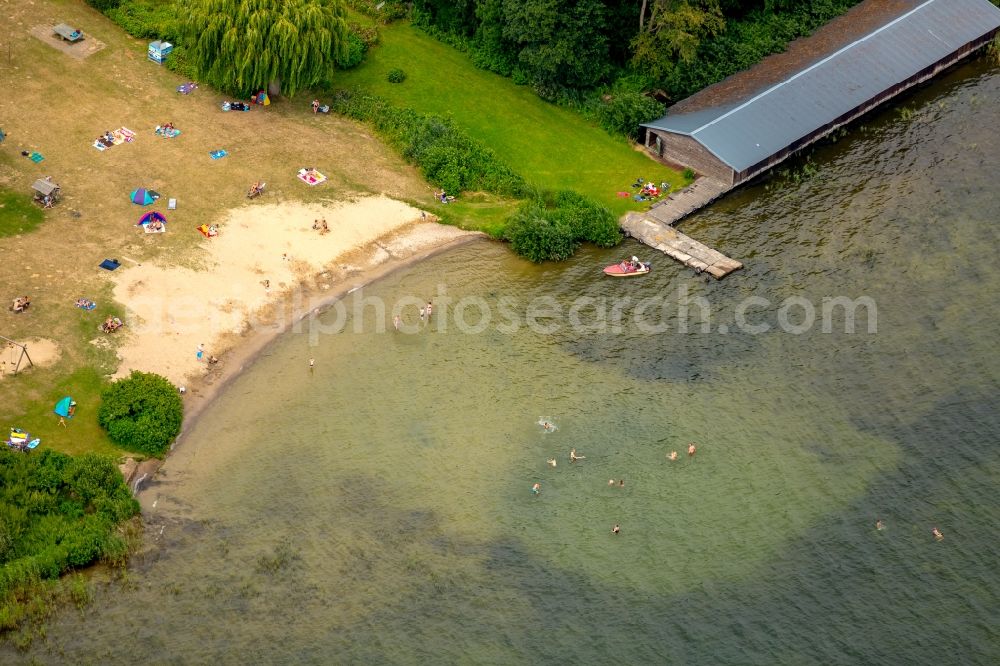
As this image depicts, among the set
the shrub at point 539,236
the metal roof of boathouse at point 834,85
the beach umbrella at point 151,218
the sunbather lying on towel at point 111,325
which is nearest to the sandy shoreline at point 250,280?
the sunbather lying on towel at point 111,325

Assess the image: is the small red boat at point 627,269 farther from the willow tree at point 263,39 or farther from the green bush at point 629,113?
the willow tree at point 263,39

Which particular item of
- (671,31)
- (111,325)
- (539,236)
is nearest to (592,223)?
(539,236)

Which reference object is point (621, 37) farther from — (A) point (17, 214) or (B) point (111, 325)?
(A) point (17, 214)

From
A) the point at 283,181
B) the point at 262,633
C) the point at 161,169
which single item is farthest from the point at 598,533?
the point at 161,169

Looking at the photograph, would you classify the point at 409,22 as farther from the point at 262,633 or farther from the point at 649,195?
the point at 262,633

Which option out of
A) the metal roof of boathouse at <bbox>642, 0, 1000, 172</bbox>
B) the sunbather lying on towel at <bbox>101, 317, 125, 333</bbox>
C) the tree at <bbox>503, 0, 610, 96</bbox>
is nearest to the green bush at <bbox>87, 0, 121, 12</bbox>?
the tree at <bbox>503, 0, 610, 96</bbox>

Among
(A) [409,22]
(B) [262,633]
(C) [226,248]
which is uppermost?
(A) [409,22]

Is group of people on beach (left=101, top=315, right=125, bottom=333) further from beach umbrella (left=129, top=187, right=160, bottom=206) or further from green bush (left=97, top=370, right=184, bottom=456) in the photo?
beach umbrella (left=129, top=187, right=160, bottom=206)
